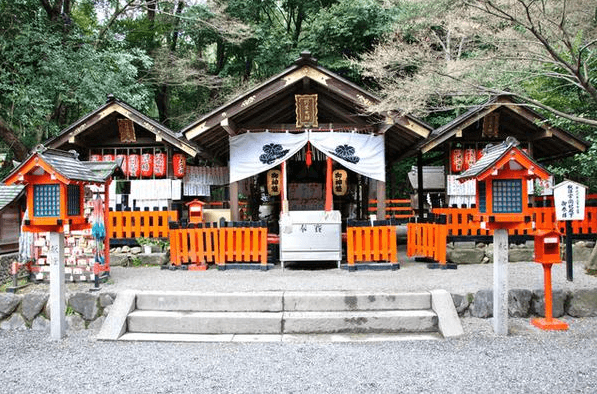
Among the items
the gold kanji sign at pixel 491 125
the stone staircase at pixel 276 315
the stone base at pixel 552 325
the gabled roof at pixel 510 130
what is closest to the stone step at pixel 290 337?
the stone staircase at pixel 276 315

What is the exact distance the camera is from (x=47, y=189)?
6477mm

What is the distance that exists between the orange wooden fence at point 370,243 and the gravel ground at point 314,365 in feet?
10.5

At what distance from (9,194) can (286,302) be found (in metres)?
6.36

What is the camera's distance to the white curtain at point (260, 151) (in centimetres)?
1036

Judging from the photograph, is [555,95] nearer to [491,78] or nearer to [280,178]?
[491,78]

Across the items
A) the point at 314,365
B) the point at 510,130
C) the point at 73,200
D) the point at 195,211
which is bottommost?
the point at 314,365

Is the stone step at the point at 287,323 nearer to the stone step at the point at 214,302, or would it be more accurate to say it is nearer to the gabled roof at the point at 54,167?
the stone step at the point at 214,302

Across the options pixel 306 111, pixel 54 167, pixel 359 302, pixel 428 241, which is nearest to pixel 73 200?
pixel 54 167

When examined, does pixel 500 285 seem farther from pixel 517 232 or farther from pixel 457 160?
pixel 457 160

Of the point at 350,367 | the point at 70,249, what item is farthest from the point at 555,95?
the point at 70,249

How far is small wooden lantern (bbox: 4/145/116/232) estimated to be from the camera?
6289mm

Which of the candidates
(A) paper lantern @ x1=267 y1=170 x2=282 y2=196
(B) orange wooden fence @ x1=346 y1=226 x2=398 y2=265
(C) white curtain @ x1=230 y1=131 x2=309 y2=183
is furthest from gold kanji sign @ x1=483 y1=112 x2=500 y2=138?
(A) paper lantern @ x1=267 y1=170 x2=282 y2=196

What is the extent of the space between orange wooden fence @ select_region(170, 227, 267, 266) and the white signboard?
6091mm

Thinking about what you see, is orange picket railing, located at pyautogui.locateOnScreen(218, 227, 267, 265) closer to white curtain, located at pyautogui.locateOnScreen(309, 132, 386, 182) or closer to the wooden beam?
the wooden beam
